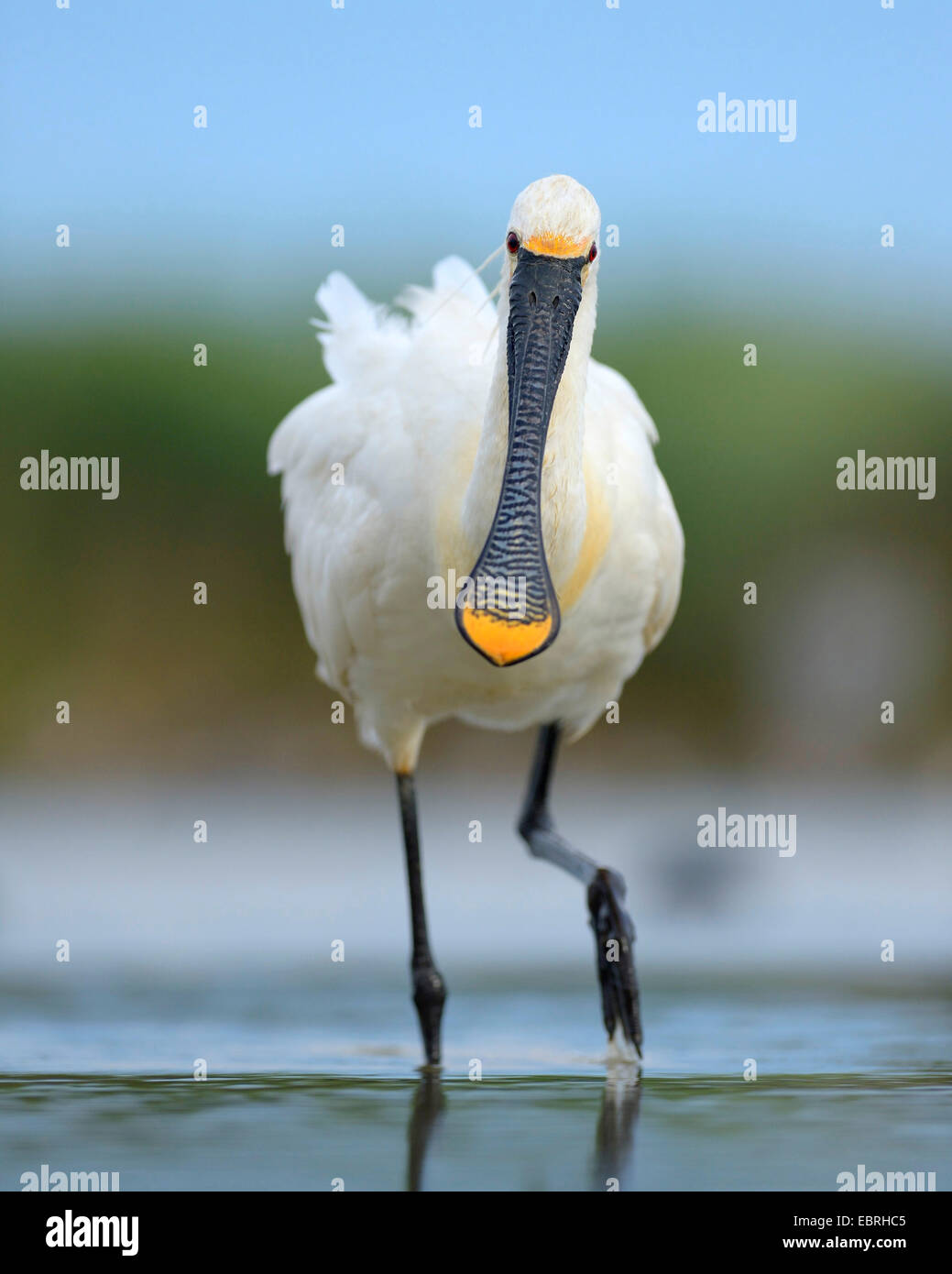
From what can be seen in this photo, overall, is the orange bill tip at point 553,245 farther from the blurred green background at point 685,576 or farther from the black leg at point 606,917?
the blurred green background at point 685,576

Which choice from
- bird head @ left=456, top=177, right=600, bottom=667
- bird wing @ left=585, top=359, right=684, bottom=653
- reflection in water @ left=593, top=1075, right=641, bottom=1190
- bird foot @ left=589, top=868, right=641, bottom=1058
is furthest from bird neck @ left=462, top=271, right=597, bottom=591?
bird foot @ left=589, top=868, right=641, bottom=1058

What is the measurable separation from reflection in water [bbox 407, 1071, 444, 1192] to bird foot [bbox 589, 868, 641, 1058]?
790 millimetres

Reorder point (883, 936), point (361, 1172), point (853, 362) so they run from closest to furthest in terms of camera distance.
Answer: point (361, 1172) < point (883, 936) < point (853, 362)

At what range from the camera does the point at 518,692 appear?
7.69m

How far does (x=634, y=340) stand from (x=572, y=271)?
10.1m

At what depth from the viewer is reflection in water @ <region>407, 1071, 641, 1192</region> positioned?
563cm

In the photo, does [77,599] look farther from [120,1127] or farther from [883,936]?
[120,1127]

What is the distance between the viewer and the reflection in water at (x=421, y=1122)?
5672 mm

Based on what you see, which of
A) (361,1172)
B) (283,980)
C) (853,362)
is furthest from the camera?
(853,362)

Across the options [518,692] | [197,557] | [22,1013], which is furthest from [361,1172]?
[197,557]

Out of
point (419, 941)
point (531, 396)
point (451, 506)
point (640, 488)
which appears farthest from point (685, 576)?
point (531, 396)

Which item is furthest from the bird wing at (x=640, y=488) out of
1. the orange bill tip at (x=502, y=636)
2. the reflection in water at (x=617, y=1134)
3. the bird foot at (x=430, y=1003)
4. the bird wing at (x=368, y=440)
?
the reflection in water at (x=617, y=1134)

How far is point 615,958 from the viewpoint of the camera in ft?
26.2

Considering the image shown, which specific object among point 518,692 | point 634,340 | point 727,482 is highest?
point 634,340
